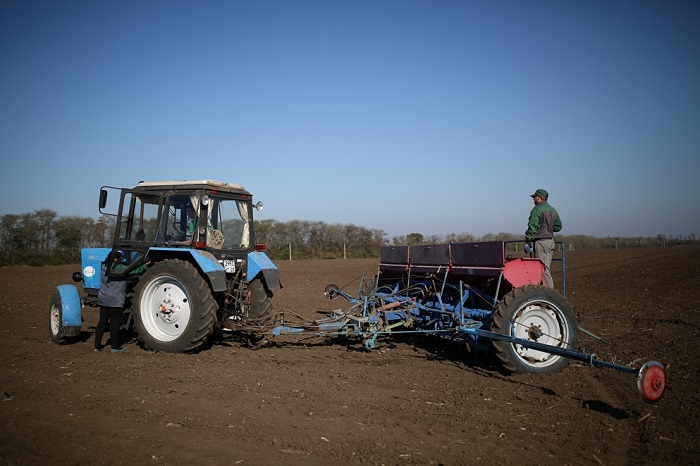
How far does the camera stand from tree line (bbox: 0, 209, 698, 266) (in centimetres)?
2809

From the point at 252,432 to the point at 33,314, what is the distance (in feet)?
28.4

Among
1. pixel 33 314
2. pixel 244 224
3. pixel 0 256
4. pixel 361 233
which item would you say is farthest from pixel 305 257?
pixel 244 224

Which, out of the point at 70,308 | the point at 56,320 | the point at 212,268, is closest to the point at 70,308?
the point at 70,308

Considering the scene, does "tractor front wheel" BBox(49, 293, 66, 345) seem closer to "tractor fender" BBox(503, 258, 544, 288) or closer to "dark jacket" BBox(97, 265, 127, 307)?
"dark jacket" BBox(97, 265, 127, 307)

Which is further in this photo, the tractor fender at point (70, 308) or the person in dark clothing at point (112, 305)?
the tractor fender at point (70, 308)

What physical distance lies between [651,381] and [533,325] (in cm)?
174

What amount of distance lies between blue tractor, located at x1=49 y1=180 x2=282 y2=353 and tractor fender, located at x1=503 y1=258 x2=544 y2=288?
3.01 m

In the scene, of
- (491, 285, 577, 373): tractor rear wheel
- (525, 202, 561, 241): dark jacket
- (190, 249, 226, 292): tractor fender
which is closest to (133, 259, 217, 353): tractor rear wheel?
(190, 249, 226, 292): tractor fender

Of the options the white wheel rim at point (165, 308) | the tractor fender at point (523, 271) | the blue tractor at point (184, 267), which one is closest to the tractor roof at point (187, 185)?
the blue tractor at point (184, 267)

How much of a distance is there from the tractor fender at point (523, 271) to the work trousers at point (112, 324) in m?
5.01

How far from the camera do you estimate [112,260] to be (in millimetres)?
6773

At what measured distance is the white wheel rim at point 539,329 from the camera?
5.38 metres

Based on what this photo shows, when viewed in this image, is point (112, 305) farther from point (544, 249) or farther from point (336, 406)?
point (544, 249)

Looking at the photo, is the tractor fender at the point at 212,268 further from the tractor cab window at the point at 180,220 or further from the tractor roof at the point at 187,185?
the tractor roof at the point at 187,185
